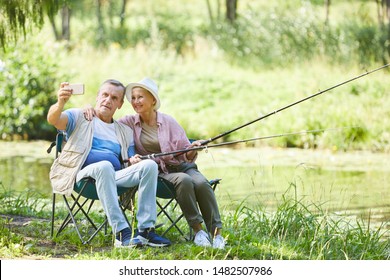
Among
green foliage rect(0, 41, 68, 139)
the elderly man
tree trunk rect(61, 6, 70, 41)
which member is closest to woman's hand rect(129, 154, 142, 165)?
the elderly man

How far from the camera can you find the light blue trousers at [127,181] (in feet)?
11.8

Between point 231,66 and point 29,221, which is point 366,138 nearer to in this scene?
point 231,66

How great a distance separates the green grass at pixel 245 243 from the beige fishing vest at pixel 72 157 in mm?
293

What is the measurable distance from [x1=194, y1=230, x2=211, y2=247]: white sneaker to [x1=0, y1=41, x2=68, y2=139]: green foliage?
→ 19.1ft

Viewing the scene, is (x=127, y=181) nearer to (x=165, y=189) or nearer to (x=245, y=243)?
(x=165, y=189)

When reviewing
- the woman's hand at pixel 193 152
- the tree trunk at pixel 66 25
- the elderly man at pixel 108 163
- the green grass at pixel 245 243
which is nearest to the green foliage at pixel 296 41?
the tree trunk at pixel 66 25

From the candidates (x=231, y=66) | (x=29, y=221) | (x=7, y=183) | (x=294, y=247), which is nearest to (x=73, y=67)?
(x=231, y=66)

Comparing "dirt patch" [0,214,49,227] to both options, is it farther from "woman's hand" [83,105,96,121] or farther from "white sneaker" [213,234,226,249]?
"white sneaker" [213,234,226,249]

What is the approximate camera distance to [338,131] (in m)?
8.45

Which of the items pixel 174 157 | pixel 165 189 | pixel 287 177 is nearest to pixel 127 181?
pixel 165 189

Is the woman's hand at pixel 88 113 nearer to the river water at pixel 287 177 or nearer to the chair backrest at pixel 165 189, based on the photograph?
the chair backrest at pixel 165 189

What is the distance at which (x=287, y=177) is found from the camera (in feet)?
22.1

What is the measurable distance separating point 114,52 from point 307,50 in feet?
9.40

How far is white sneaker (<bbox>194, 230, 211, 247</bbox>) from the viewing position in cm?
370
